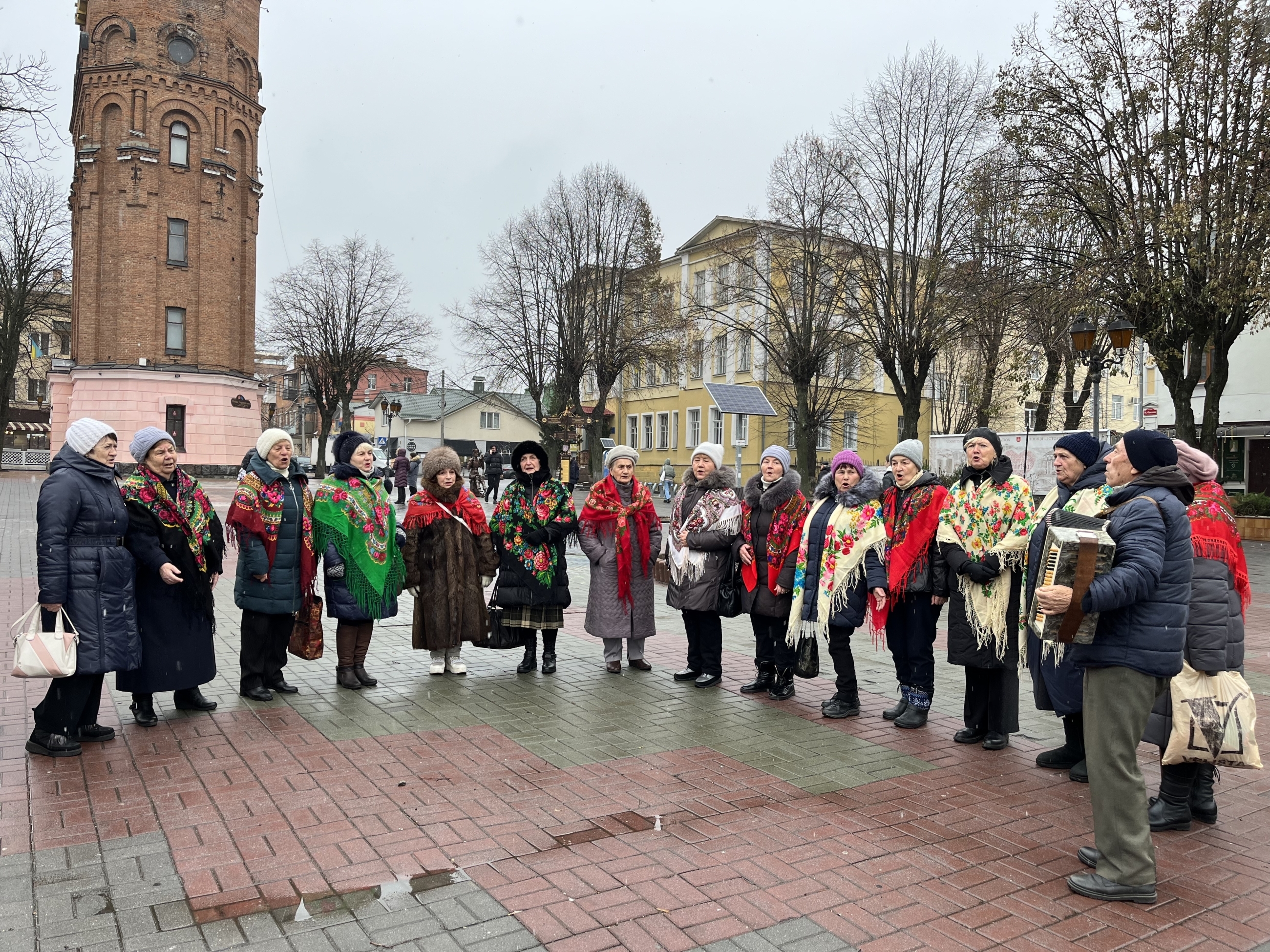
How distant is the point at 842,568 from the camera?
626cm

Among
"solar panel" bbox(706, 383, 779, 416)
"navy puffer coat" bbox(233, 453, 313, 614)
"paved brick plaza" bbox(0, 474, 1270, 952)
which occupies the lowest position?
"paved brick plaza" bbox(0, 474, 1270, 952)

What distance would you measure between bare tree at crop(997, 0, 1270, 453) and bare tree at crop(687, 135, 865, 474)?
7.82 metres

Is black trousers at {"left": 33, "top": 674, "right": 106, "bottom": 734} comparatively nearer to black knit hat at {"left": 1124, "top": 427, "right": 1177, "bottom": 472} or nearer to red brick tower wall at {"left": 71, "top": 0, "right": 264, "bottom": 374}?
black knit hat at {"left": 1124, "top": 427, "right": 1177, "bottom": 472}

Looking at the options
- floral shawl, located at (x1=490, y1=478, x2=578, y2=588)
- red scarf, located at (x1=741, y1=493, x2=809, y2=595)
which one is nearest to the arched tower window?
floral shawl, located at (x1=490, y1=478, x2=578, y2=588)

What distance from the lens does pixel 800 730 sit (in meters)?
6.06

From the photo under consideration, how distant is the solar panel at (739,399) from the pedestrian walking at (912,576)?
16.3m

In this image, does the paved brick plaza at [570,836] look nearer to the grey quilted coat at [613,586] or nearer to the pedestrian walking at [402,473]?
the grey quilted coat at [613,586]

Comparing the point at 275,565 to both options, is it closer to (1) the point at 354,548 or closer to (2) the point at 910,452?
(1) the point at 354,548

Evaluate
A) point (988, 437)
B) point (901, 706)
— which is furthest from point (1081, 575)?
point (901, 706)

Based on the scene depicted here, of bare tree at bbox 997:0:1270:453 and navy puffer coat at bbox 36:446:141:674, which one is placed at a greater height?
bare tree at bbox 997:0:1270:453

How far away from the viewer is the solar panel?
22.9 metres

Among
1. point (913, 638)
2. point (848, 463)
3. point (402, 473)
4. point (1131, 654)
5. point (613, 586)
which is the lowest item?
point (913, 638)

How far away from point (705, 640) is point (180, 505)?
12.4 feet

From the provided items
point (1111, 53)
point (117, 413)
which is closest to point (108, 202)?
point (117, 413)
